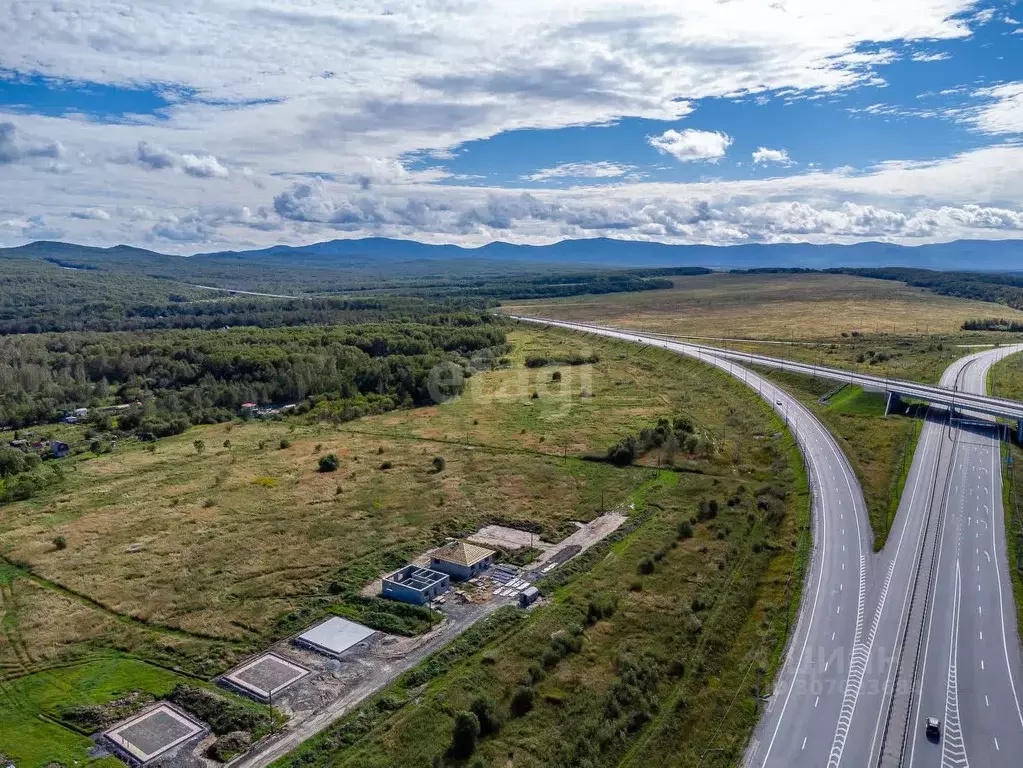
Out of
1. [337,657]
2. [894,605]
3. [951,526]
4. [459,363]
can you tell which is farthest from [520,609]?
[459,363]

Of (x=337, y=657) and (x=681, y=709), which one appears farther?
(x=337, y=657)

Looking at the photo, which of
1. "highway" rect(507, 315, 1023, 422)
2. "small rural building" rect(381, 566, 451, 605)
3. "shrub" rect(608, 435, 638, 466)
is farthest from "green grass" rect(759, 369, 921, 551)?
"small rural building" rect(381, 566, 451, 605)

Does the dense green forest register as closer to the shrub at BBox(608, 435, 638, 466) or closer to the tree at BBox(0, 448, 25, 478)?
the tree at BBox(0, 448, 25, 478)

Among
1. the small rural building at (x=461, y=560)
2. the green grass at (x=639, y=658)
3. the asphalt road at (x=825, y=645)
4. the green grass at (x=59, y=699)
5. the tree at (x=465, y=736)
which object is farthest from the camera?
A: the small rural building at (x=461, y=560)

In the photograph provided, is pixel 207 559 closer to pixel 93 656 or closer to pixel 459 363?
pixel 93 656

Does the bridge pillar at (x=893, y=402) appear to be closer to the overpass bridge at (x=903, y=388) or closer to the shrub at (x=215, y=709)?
the overpass bridge at (x=903, y=388)

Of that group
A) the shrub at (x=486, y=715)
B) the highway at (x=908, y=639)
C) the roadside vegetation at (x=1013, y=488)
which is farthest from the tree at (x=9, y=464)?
the roadside vegetation at (x=1013, y=488)
